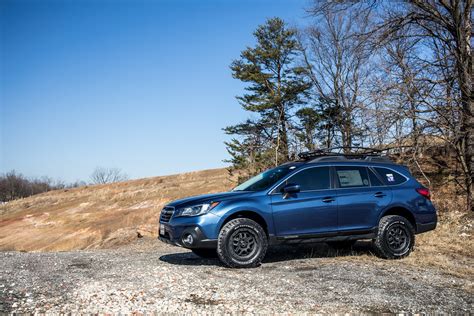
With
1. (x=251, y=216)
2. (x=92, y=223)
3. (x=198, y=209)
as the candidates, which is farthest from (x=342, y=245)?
(x=92, y=223)

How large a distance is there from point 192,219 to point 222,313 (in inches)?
104

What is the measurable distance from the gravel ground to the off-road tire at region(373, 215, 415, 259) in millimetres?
274

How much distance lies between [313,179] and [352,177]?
0.84m

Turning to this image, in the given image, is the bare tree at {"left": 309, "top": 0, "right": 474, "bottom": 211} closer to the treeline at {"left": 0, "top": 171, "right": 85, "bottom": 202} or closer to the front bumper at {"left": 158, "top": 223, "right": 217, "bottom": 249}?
the front bumper at {"left": 158, "top": 223, "right": 217, "bottom": 249}

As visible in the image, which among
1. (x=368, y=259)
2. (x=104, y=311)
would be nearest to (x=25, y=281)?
(x=104, y=311)

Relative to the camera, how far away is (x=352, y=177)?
8.55m

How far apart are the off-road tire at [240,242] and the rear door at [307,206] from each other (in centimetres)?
41

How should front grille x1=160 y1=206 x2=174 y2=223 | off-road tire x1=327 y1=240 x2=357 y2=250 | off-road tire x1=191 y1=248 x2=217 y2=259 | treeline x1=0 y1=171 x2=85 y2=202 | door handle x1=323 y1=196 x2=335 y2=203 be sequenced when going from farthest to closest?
treeline x1=0 y1=171 x2=85 y2=202
off-road tire x1=327 y1=240 x2=357 y2=250
off-road tire x1=191 y1=248 x2=217 y2=259
door handle x1=323 y1=196 x2=335 y2=203
front grille x1=160 y1=206 x2=174 y2=223

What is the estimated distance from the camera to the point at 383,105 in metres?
13.8

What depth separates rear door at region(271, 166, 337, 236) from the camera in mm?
7789

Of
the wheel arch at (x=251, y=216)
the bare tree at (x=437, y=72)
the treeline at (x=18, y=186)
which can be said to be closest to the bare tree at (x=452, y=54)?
the bare tree at (x=437, y=72)

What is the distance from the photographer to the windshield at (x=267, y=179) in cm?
814

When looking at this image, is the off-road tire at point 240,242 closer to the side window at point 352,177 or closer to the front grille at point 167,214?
the front grille at point 167,214

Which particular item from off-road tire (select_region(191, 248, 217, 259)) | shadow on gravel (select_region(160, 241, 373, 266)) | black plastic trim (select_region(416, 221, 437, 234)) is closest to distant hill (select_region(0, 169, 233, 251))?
shadow on gravel (select_region(160, 241, 373, 266))
